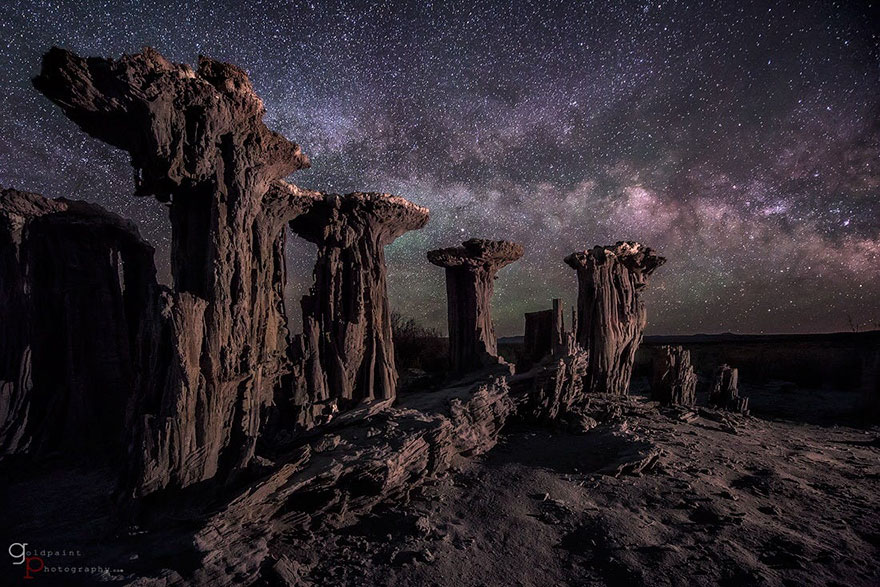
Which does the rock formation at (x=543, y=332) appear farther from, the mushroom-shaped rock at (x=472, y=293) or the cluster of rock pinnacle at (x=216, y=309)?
the mushroom-shaped rock at (x=472, y=293)

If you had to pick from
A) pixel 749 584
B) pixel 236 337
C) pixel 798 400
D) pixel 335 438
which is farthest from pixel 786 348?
pixel 236 337

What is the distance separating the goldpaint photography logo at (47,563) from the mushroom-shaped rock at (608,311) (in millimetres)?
10781

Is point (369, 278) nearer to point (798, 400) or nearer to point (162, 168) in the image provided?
point (162, 168)

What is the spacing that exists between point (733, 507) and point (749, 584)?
69.6 inches

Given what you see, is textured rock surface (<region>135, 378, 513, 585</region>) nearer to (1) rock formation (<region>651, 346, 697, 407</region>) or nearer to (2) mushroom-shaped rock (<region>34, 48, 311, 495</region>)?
(2) mushroom-shaped rock (<region>34, 48, 311, 495</region>)

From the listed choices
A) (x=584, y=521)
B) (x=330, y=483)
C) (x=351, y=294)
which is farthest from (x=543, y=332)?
(x=330, y=483)

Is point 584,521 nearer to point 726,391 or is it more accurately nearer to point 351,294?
point 351,294

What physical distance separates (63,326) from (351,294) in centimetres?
649

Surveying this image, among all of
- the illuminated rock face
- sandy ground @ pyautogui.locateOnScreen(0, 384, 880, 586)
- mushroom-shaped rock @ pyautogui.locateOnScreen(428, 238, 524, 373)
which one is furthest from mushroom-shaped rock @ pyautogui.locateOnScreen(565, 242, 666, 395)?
the illuminated rock face

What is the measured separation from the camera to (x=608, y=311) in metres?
11.4

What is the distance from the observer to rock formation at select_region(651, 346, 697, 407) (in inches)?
462

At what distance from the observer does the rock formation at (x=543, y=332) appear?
1005 cm

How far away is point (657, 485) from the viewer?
5652 mm

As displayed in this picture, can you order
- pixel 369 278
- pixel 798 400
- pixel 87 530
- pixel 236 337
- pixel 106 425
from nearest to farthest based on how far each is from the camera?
pixel 87 530 < pixel 236 337 < pixel 106 425 < pixel 369 278 < pixel 798 400
